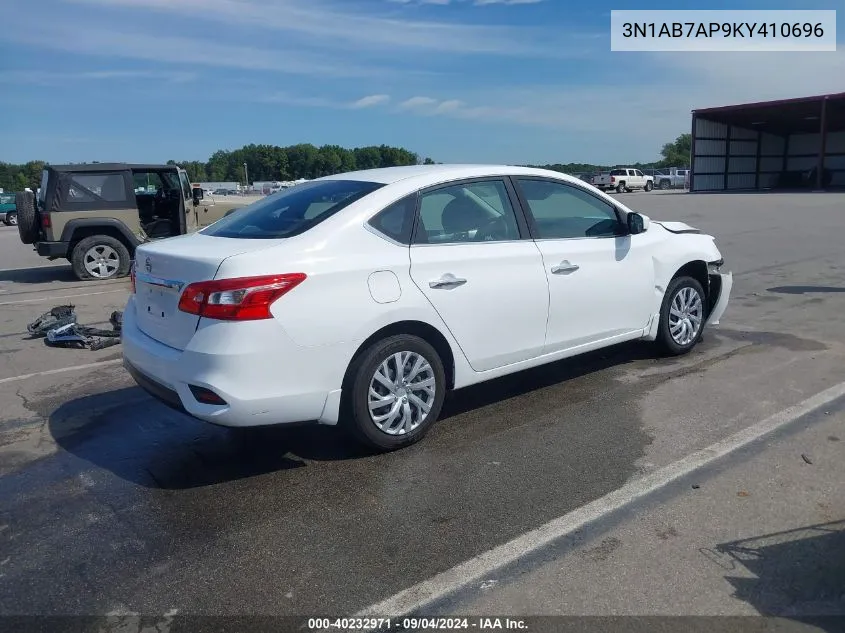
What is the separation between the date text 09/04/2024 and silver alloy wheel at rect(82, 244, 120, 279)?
1093 cm

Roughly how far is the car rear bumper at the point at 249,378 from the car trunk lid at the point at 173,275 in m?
0.11

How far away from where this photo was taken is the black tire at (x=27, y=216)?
11.8 m

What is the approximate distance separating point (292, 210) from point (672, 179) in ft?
198

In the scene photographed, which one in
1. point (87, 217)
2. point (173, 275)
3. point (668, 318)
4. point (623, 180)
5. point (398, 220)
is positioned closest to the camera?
point (173, 275)

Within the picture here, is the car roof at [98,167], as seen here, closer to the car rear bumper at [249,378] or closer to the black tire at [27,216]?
the black tire at [27,216]

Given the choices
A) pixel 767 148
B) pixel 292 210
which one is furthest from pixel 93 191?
pixel 767 148

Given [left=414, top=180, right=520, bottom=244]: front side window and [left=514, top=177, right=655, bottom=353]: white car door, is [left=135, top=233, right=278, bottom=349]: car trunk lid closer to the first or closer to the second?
[left=414, top=180, right=520, bottom=244]: front side window

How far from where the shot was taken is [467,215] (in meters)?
4.83

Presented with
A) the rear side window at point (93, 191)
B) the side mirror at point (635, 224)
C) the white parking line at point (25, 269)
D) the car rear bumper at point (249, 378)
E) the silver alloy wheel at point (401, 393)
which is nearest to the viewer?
the car rear bumper at point (249, 378)

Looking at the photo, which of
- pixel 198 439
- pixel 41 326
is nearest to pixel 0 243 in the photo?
pixel 41 326

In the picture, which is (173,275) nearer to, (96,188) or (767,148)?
(96,188)

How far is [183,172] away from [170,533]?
37.6ft

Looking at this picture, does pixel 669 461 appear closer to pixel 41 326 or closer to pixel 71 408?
pixel 71 408

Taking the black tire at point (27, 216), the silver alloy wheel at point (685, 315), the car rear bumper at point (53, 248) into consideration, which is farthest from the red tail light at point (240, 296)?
the black tire at point (27, 216)
